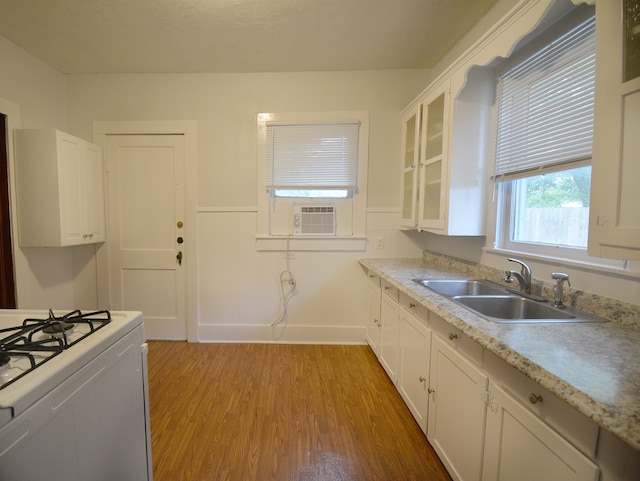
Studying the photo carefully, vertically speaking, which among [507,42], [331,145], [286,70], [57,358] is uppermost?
[286,70]

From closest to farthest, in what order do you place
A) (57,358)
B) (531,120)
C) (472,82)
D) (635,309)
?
(57,358) < (635,309) < (531,120) < (472,82)

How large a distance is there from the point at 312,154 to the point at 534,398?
2.32 meters

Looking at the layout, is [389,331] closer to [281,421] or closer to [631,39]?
[281,421]

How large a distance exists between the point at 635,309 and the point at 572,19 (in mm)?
1369

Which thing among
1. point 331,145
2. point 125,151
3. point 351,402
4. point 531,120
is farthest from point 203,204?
point 531,120

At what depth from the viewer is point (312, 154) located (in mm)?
2537

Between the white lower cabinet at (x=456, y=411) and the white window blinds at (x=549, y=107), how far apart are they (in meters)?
1.13

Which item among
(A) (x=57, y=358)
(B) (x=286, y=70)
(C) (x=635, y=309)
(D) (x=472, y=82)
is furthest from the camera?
(B) (x=286, y=70)

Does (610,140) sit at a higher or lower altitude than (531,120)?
lower

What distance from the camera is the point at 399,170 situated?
2604 millimetres

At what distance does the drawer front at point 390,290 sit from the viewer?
6.11 feet

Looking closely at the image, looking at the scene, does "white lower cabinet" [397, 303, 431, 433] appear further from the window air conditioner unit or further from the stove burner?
the stove burner

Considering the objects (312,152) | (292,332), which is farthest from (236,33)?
(292,332)

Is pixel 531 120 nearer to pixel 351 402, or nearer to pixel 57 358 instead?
pixel 351 402
